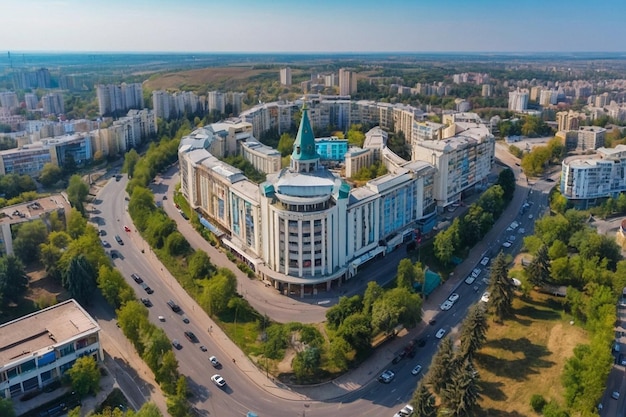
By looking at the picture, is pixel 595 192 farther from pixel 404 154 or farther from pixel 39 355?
pixel 39 355

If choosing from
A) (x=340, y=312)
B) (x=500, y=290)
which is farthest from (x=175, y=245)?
(x=500, y=290)

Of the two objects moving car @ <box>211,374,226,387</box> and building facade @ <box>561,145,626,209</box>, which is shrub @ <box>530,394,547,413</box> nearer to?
moving car @ <box>211,374,226,387</box>

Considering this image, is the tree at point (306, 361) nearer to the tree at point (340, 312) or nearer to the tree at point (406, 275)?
the tree at point (340, 312)

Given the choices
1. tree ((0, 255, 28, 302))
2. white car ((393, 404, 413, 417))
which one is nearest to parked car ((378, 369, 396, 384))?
white car ((393, 404, 413, 417))

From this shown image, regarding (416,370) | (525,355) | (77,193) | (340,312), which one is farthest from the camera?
(77,193)

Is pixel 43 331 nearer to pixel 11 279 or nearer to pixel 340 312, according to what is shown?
pixel 11 279

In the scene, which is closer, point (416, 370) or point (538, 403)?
point (538, 403)

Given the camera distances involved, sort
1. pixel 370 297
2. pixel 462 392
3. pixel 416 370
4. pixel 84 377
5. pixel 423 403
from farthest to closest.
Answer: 1. pixel 370 297
2. pixel 416 370
3. pixel 84 377
4. pixel 462 392
5. pixel 423 403

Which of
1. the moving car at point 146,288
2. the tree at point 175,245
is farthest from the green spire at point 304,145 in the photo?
the moving car at point 146,288
